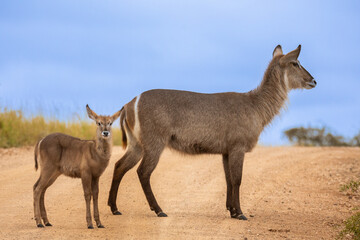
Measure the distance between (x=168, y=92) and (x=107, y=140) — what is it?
1638mm

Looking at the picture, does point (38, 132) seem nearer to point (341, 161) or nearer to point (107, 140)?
point (341, 161)

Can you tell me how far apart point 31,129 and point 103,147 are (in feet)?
32.2

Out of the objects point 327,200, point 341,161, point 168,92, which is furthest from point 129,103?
point 341,161

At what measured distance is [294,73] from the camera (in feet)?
31.9

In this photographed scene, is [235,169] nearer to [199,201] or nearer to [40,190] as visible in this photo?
[199,201]

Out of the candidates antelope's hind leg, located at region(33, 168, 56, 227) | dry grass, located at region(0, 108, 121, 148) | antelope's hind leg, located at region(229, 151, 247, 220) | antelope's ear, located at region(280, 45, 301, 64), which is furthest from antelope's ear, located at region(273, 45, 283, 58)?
dry grass, located at region(0, 108, 121, 148)

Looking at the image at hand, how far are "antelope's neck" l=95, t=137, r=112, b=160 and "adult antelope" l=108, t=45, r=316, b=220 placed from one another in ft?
2.84

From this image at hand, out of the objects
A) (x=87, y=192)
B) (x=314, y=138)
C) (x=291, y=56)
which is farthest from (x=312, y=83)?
(x=314, y=138)

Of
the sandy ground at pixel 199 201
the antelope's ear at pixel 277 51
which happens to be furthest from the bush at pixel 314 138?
the antelope's ear at pixel 277 51

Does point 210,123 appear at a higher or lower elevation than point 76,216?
higher

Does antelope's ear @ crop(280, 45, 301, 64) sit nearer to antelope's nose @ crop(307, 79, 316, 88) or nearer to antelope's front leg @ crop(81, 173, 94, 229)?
antelope's nose @ crop(307, 79, 316, 88)

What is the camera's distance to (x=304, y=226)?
8.29 m

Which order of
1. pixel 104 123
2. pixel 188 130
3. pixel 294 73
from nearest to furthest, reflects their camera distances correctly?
pixel 104 123 < pixel 188 130 < pixel 294 73

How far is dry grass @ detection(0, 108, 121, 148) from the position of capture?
1617 cm
